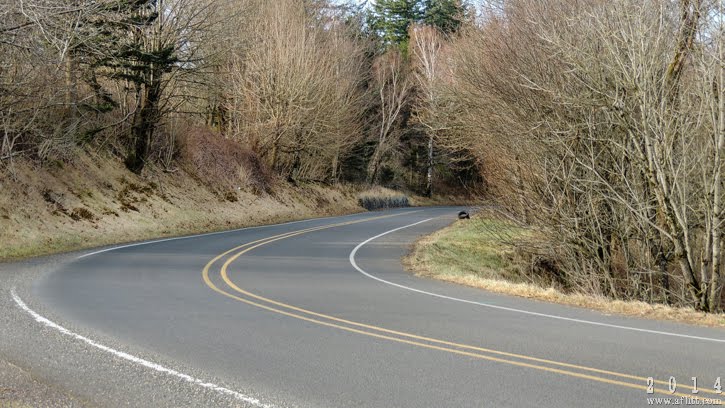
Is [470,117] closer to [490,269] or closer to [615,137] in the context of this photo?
[490,269]

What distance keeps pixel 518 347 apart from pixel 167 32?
26.1 metres

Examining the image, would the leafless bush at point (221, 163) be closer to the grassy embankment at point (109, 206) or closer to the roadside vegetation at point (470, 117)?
the roadside vegetation at point (470, 117)

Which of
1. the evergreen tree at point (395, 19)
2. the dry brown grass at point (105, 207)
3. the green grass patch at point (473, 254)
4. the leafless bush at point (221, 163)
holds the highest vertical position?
the evergreen tree at point (395, 19)

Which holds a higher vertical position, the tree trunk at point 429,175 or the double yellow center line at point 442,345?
the tree trunk at point 429,175

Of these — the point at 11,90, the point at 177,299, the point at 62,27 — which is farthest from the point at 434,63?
the point at 177,299

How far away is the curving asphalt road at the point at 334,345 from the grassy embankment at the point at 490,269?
2.20ft

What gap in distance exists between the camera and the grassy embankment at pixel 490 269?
11023 millimetres

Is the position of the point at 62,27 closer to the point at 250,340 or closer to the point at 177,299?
the point at 177,299

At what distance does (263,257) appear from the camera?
18500mm

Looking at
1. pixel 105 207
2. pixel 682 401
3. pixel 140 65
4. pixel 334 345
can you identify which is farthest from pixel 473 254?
pixel 140 65

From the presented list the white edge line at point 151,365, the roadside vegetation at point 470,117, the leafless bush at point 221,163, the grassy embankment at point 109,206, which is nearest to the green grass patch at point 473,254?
the roadside vegetation at point 470,117

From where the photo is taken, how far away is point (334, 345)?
8297 millimetres

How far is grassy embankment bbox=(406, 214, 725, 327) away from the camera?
36.2 ft

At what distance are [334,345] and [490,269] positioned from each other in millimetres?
12391
